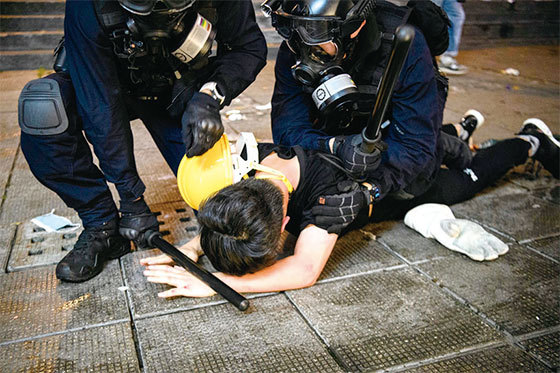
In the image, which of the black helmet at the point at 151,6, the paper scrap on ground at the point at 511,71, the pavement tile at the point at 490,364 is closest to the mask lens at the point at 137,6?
the black helmet at the point at 151,6

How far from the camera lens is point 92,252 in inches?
99.1

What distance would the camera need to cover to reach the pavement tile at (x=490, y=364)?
2.00 metres

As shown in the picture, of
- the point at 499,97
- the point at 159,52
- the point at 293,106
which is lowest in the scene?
the point at 499,97

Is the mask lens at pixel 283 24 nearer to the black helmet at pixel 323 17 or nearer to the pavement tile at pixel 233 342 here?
the black helmet at pixel 323 17

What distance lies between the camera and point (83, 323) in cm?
216

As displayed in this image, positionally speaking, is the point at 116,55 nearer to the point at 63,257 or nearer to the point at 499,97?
the point at 63,257

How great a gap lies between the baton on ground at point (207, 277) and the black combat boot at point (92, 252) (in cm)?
26

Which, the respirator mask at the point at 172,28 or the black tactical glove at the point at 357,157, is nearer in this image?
the respirator mask at the point at 172,28

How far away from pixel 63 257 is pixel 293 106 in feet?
5.15

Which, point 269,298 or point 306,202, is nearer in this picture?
point 269,298

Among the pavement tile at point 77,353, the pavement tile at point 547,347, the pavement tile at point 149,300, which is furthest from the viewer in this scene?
the pavement tile at point 149,300

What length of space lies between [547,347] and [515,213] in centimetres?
144

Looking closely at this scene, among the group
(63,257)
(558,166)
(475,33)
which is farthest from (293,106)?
(475,33)

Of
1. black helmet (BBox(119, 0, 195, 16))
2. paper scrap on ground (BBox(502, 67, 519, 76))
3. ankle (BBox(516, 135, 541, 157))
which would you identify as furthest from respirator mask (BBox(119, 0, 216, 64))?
paper scrap on ground (BBox(502, 67, 519, 76))
